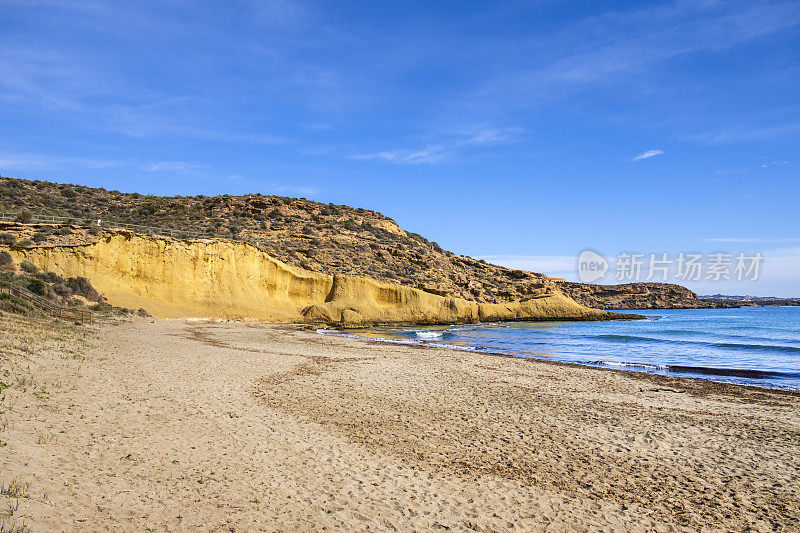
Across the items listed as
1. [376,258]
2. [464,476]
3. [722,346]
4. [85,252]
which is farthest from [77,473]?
[376,258]

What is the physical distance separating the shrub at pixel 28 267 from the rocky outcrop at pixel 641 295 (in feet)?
329

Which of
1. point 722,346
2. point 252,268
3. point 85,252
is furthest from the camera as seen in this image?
point 252,268

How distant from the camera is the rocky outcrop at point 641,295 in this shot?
114819 mm

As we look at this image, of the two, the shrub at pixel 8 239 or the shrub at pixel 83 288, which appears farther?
the shrub at pixel 8 239

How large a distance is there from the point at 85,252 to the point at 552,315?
44.8 metres

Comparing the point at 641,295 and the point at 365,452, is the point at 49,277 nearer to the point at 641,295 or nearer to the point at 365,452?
the point at 365,452

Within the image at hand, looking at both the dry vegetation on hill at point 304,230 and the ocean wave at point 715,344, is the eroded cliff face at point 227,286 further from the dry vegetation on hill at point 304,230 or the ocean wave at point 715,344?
the ocean wave at point 715,344

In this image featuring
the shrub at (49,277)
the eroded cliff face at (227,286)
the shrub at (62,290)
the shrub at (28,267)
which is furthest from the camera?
the eroded cliff face at (227,286)

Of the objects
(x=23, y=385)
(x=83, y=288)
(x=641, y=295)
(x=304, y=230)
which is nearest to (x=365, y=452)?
(x=23, y=385)

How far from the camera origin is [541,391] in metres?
13.6

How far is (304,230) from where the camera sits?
53500mm

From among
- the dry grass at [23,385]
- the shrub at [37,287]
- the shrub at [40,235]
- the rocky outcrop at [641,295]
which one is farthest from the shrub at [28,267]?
the rocky outcrop at [641,295]

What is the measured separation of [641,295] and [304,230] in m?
103

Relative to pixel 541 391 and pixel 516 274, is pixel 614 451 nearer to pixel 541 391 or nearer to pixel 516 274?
pixel 541 391
